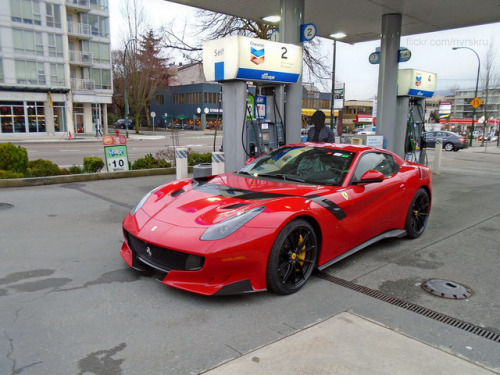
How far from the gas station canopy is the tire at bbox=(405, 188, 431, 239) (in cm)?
674

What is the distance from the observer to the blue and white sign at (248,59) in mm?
7391

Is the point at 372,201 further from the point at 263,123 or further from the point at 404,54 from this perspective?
the point at 404,54

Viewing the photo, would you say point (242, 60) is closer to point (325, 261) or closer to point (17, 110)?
point (325, 261)

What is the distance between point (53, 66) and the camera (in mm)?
37344

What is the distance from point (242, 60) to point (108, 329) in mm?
5626

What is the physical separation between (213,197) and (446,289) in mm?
2626

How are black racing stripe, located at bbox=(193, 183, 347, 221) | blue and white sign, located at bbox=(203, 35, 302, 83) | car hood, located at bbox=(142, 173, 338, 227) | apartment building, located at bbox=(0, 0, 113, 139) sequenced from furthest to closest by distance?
apartment building, located at bbox=(0, 0, 113, 139) → blue and white sign, located at bbox=(203, 35, 302, 83) → black racing stripe, located at bbox=(193, 183, 347, 221) → car hood, located at bbox=(142, 173, 338, 227)

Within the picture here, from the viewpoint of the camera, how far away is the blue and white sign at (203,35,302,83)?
24.2 feet

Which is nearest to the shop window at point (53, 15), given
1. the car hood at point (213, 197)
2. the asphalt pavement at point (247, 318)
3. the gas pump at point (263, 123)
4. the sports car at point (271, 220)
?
the gas pump at point (263, 123)

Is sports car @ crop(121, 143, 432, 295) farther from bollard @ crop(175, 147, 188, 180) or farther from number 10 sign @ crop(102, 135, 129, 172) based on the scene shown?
number 10 sign @ crop(102, 135, 129, 172)

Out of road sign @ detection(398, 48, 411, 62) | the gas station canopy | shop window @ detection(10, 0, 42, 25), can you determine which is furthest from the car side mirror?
shop window @ detection(10, 0, 42, 25)

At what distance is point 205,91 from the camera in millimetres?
67375

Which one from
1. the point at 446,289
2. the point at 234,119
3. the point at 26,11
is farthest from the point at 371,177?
the point at 26,11

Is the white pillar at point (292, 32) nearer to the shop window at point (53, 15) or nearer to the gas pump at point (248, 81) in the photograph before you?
the gas pump at point (248, 81)
